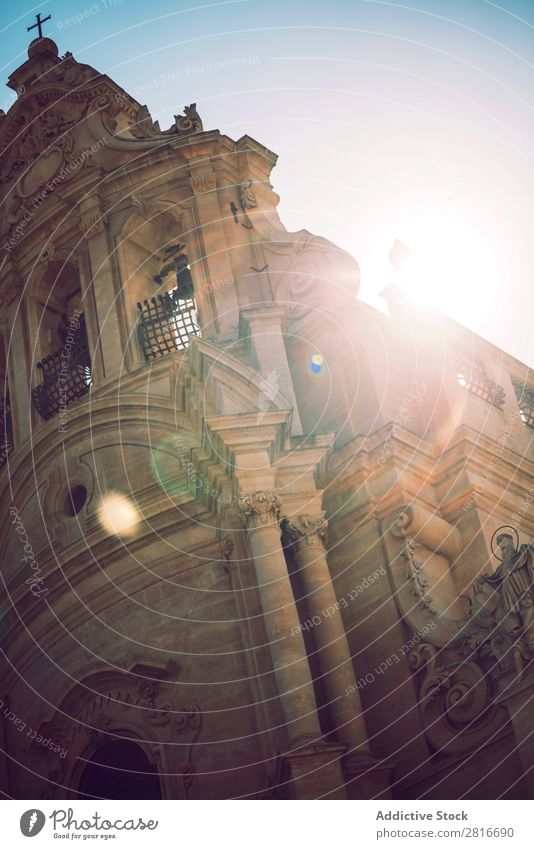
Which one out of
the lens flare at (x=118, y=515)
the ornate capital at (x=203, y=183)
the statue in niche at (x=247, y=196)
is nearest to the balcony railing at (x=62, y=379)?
the lens flare at (x=118, y=515)

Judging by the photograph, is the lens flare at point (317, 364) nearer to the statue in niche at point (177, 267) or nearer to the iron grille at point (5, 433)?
the statue in niche at point (177, 267)

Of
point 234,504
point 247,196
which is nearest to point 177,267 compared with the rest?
point 247,196

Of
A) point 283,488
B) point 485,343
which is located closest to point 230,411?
point 283,488

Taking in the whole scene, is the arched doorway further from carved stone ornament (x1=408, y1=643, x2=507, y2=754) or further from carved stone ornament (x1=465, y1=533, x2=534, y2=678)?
carved stone ornament (x1=465, y1=533, x2=534, y2=678)

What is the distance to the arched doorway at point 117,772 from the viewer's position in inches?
770

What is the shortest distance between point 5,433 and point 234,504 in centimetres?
687

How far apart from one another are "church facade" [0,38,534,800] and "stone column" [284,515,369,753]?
3cm

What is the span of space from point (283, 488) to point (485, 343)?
19.3 feet

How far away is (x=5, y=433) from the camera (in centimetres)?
2508

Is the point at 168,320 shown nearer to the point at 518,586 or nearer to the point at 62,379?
the point at 62,379

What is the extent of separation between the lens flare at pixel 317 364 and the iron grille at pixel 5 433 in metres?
5.78

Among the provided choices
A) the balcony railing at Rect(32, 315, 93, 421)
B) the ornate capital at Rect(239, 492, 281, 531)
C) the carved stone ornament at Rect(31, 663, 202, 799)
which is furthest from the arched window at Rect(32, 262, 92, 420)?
the ornate capital at Rect(239, 492, 281, 531)
